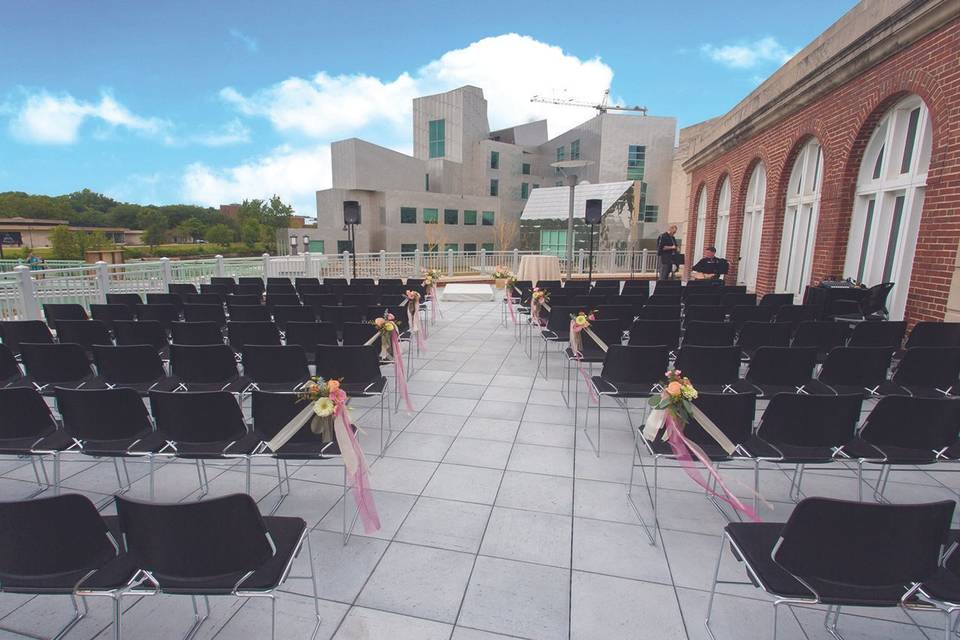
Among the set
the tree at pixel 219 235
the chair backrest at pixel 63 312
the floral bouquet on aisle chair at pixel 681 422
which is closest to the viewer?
the floral bouquet on aisle chair at pixel 681 422

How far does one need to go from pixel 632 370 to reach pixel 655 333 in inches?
48.0

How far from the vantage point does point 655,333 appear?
5215 millimetres

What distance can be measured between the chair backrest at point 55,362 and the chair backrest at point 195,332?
936mm

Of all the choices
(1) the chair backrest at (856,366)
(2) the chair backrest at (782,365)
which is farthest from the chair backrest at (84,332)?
(1) the chair backrest at (856,366)

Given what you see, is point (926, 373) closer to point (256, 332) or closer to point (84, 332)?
point (256, 332)

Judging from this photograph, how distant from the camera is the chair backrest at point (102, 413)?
283 centimetres

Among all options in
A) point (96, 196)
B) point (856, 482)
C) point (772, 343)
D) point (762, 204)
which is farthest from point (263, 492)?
point (96, 196)

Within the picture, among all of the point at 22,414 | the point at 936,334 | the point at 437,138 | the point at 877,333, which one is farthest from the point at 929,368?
the point at 437,138

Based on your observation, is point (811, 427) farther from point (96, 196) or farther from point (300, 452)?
point (96, 196)

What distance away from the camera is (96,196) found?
63906mm

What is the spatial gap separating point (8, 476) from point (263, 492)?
81.1 inches

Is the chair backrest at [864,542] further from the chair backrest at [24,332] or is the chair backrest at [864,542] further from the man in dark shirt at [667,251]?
the man in dark shirt at [667,251]

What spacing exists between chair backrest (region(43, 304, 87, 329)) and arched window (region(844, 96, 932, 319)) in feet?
35.2

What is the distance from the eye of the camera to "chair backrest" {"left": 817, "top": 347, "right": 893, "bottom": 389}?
3.89m
